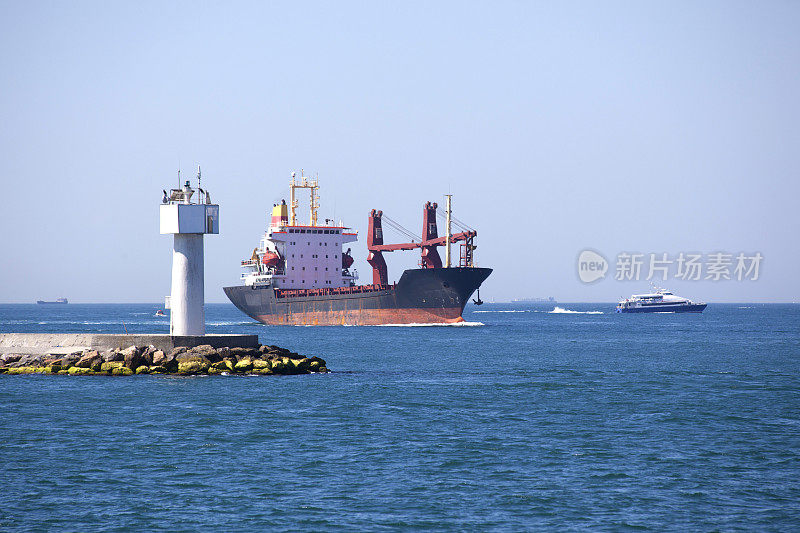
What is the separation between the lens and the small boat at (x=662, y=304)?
117750 millimetres

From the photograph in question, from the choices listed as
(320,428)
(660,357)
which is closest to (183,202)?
(320,428)

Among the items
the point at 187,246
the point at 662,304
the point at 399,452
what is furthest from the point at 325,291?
the point at 662,304

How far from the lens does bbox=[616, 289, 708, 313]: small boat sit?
386ft

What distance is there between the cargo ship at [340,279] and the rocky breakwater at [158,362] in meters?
30.7

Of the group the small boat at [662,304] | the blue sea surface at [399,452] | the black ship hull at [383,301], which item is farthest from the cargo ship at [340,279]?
the small boat at [662,304]

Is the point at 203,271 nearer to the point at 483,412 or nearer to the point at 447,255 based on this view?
the point at 483,412

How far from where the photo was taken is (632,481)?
1363cm

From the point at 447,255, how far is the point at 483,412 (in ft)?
137

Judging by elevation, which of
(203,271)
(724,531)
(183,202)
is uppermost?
(183,202)

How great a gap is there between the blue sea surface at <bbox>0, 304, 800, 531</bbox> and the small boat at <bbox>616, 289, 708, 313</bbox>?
303 feet

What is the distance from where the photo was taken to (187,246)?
85.7 ft

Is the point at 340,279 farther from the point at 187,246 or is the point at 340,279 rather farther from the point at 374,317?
the point at 187,246

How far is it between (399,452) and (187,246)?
12764mm

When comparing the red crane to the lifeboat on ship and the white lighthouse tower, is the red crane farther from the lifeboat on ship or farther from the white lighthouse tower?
the white lighthouse tower
